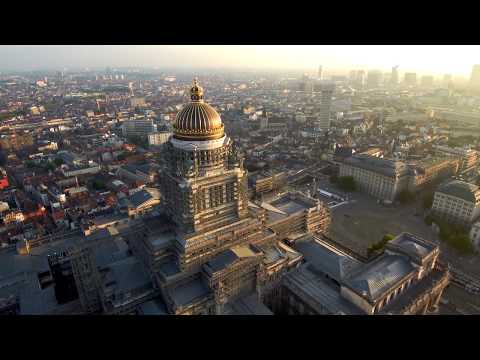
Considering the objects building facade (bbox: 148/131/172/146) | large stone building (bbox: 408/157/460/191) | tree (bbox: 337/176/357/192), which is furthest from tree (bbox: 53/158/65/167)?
large stone building (bbox: 408/157/460/191)

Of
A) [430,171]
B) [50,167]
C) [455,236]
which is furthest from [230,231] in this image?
[50,167]

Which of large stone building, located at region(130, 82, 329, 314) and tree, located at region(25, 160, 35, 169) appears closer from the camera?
large stone building, located at region(130, 82, 329, 314)

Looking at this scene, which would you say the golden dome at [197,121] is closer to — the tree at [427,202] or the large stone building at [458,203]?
the large stone building at [458,203]

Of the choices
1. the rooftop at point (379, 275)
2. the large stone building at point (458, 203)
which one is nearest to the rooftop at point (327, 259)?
the rooftop at point (379, 275)

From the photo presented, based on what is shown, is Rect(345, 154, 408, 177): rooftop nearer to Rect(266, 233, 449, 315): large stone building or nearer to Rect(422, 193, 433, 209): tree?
Rect(422, 193, 433, 209): tree

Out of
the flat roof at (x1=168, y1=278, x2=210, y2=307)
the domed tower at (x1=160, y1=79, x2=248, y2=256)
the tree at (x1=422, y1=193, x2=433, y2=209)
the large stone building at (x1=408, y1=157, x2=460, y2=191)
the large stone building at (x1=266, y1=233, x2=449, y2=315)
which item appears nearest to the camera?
the flat roof at (x1=168, y1=278, x2=210, y2=307)
